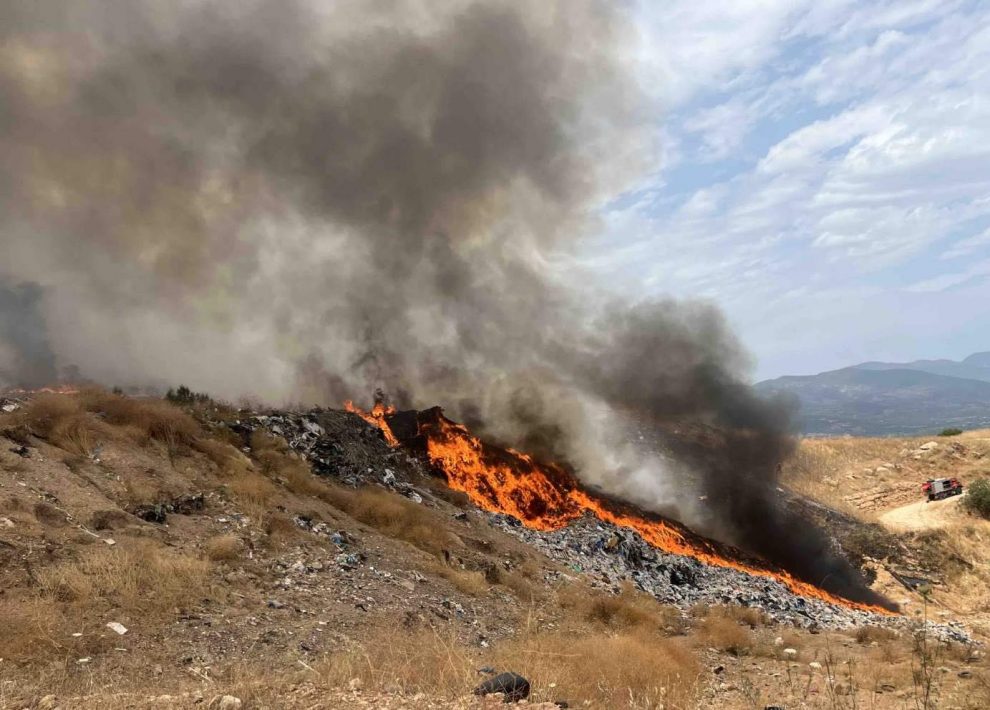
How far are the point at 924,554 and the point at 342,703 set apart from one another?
1139 inches

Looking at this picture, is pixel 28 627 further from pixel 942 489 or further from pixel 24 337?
pixel 942 489

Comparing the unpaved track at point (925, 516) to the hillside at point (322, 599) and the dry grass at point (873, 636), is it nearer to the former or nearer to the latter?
the hillside at point (322, 599)

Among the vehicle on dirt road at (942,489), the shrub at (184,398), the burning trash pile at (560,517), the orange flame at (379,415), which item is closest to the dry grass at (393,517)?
the burning trash pile at (560,517)

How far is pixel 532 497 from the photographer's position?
865 inches

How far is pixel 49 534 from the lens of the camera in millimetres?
8867

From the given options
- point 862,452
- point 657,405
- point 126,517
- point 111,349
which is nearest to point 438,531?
point 126,517

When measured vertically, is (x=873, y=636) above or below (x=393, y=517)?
below

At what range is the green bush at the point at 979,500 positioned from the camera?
26.9 m

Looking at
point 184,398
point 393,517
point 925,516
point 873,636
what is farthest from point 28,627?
point 925,516

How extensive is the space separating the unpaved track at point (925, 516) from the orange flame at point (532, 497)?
8611mm

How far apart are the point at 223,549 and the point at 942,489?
115 feet

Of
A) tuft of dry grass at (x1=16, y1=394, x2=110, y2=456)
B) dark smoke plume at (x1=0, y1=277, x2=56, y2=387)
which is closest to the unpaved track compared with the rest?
tuft of dry grass at (x1=16, y1=394, x2=110, y2=456)

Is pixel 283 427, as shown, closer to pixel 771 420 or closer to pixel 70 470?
pixel 70 470

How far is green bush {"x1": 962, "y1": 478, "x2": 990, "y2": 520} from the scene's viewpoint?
2686 cm
